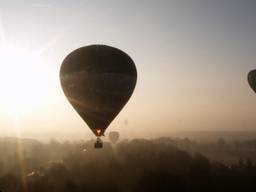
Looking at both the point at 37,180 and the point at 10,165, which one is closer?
the point at 37,180

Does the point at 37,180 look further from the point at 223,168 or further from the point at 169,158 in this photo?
the point at 223,168

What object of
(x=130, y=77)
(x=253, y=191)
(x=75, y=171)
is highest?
(x=130, y=77)

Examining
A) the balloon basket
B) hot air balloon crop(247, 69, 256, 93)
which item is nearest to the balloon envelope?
hot air balloon crop(247, 69, 256, 93)

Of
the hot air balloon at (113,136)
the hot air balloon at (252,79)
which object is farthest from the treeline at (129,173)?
the hot air balloon at (252,79)

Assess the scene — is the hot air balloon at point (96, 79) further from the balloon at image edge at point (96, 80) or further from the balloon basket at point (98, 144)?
the balloon basket at point (98, 144)

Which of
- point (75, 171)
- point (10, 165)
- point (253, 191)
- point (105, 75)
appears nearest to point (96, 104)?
point (105, 75)

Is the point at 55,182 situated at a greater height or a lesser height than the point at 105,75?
lesser
